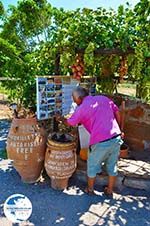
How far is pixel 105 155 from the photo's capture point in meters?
4.02

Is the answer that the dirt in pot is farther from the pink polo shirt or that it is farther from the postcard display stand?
the pink polo shirt

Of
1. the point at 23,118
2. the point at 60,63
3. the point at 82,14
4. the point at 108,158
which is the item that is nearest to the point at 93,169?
the point at 108,158

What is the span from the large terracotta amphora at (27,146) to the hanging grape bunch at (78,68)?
1.15 meters

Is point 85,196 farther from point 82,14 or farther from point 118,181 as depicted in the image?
point 82,14

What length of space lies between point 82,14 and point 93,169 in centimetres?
246

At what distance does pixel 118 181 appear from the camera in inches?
176

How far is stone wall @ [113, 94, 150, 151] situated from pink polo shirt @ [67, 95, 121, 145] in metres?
1.73

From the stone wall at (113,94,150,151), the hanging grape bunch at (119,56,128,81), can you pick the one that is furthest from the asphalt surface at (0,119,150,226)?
the hanging grape bunch at (119,56,128,81)

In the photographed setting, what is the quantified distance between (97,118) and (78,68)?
1.37m

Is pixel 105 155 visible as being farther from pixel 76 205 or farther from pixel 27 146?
pixel 27 146

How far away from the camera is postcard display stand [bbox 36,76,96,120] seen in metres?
4.46

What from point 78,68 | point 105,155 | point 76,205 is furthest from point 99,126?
point 78,68

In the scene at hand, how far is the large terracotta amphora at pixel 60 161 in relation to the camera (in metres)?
4.16

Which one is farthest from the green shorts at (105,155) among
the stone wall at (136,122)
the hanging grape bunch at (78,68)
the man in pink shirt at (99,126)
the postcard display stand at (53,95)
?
the stone wall at (136,122)
